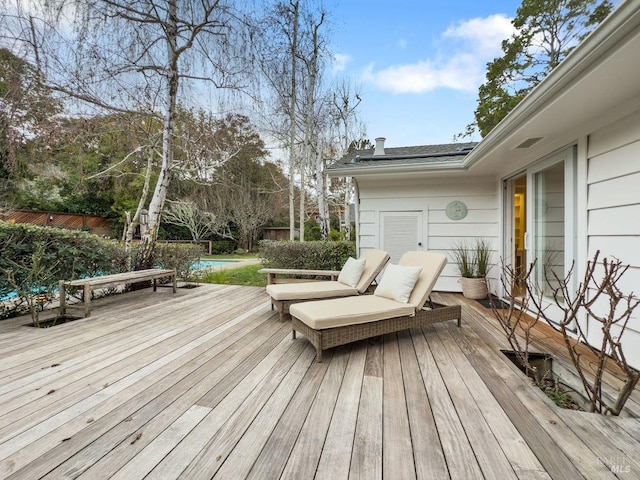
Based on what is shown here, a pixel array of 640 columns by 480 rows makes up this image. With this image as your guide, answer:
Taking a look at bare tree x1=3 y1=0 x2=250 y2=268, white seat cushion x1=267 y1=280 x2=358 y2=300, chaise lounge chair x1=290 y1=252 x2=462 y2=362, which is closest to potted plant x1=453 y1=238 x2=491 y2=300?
chaise lounge chair x1=290 y1=252 x2=462 y2=362

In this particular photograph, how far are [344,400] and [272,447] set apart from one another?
0.60 metres

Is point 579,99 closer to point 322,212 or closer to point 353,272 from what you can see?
point 353,272

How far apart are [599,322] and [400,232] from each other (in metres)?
3.53

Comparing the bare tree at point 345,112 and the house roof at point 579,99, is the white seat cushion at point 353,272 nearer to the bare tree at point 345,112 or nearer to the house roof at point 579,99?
the house roof at point 579,99

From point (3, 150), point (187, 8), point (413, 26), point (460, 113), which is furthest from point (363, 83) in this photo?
point (3, 150)

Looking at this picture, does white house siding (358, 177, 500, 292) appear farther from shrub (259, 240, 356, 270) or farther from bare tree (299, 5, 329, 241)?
bare tree (299, 5, 329, 241)

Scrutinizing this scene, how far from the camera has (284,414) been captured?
176cm

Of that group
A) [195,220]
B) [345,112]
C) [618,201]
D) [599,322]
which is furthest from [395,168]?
[195,220]

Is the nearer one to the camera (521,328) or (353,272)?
(521,328)

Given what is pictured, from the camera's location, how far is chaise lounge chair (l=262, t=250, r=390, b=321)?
3.76 metres

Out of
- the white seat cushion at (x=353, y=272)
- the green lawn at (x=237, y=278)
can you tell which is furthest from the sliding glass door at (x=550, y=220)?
the green lawn at (x=237, y=278)

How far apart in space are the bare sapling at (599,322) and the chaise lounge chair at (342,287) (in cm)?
179

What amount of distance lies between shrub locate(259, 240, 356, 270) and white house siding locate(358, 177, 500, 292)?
49cm

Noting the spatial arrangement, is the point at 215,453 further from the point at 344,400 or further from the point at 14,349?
the point at 14,349
